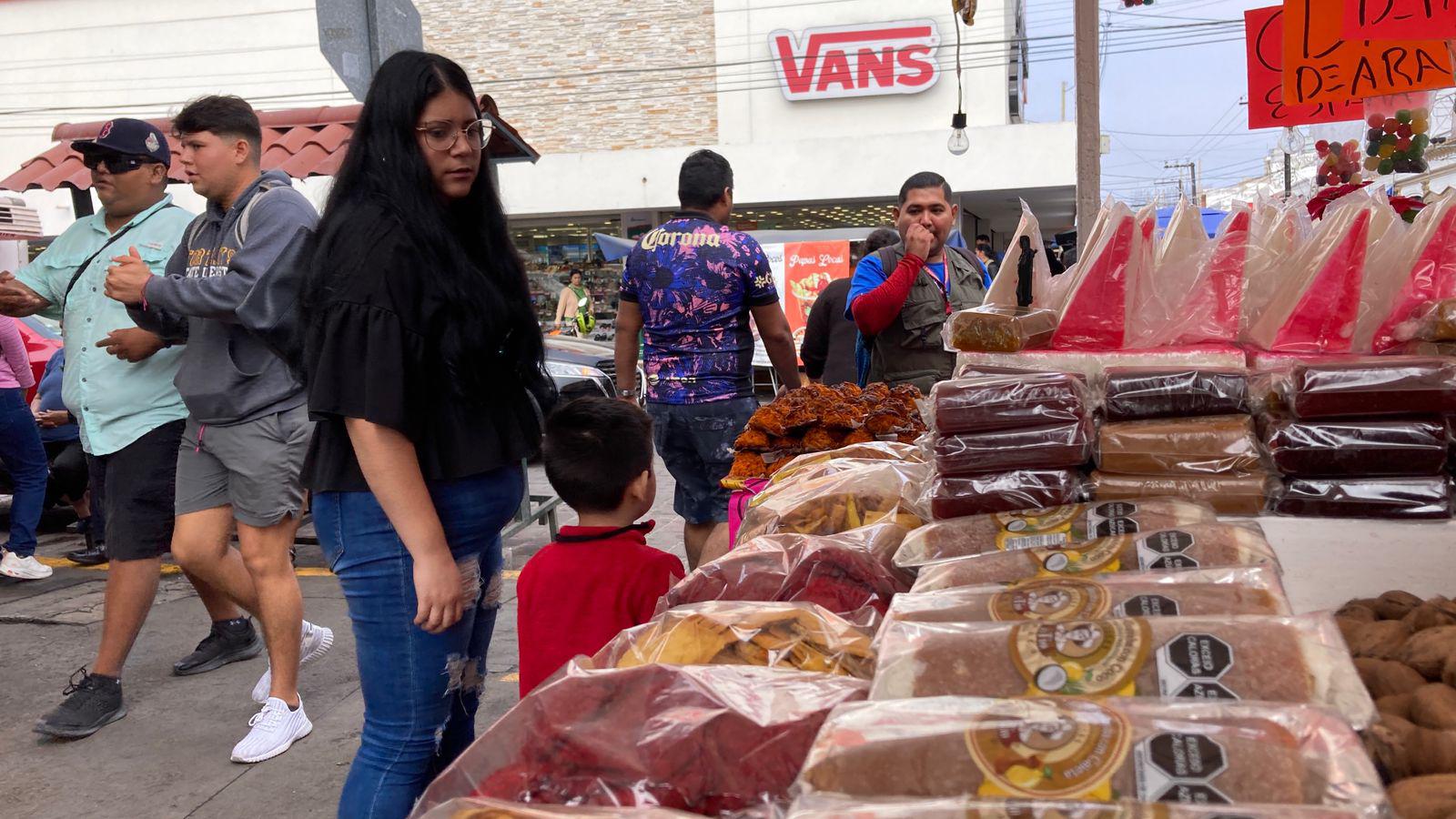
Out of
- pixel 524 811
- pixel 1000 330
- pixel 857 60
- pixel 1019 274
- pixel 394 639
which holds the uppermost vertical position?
pixel 857 60

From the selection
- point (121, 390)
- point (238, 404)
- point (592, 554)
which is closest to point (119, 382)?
point (121, 390)

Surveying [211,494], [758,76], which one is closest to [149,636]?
[211,494]

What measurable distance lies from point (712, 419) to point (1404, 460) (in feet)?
8.98

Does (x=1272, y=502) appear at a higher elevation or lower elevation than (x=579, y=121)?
lower

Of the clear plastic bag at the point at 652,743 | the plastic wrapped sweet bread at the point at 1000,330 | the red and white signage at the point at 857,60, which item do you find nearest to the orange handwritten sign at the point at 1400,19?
the plastic wrapped sweet bread at the point at 1000,330

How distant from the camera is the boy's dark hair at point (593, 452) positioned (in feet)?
7.59

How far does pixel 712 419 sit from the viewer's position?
426cm

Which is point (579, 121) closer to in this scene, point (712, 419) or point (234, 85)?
point (234, 85)

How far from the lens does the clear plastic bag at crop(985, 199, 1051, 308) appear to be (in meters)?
2.54

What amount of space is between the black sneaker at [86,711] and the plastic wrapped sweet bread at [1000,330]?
3.28 metres

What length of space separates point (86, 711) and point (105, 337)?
1.33 m

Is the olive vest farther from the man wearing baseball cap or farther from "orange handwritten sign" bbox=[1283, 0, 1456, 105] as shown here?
the man wearing baseball cap

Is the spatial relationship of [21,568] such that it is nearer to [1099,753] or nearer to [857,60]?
[1099,753]

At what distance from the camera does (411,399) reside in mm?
2014
